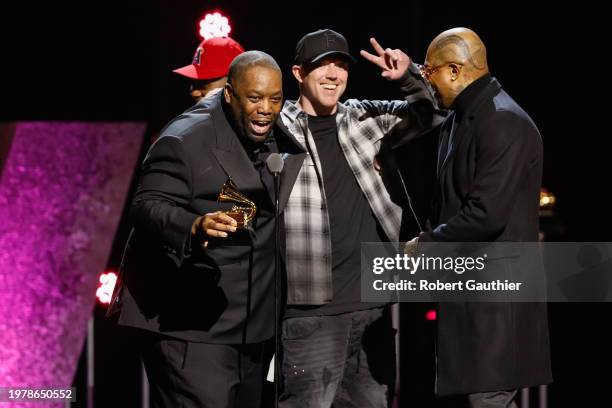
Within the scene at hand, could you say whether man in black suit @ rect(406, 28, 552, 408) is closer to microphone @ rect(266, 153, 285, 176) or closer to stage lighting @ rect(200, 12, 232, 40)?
microphone @ rect(266, 153, 285, 176)

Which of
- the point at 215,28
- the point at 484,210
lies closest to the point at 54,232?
the point at 215,28

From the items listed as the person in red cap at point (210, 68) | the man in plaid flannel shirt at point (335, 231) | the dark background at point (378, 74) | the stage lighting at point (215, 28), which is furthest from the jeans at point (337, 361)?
the stage lighting at point (215, 28)

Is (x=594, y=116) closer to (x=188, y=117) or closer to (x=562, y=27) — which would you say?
(x=562, y=27)

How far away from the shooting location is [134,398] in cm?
449

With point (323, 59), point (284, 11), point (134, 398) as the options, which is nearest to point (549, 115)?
point (284, 11)

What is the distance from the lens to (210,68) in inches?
138

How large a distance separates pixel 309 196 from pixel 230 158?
41cm

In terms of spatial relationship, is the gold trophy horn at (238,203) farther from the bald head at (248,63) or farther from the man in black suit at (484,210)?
the man in black suit at (484,210)

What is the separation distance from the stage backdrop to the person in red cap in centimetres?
95

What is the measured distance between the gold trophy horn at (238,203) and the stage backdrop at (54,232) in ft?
6.19

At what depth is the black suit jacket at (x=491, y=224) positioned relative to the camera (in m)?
2.73

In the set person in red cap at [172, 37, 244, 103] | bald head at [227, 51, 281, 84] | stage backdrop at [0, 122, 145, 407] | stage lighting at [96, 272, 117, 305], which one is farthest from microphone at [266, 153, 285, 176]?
stage backdrop at [0, 122, 145, 407]

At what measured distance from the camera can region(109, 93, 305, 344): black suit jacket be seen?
2.67 meters

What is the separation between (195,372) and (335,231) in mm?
702
